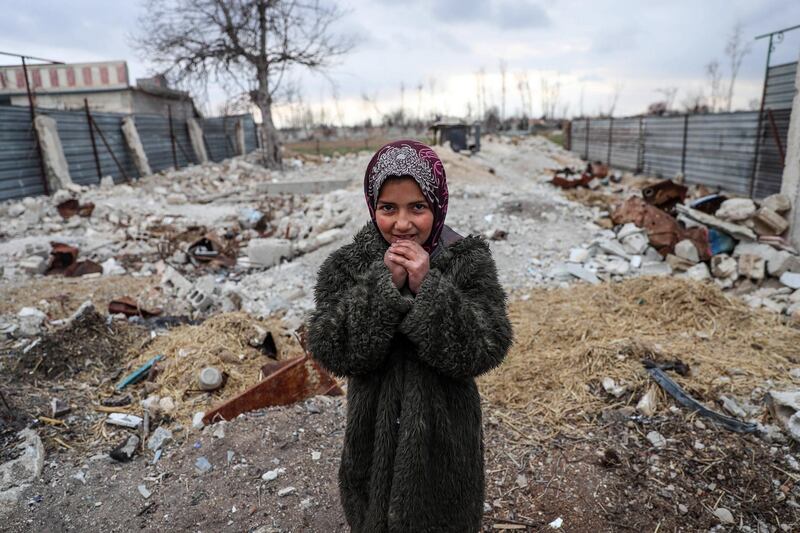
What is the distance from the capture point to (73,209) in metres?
9.14

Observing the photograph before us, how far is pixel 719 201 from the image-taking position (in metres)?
6.67

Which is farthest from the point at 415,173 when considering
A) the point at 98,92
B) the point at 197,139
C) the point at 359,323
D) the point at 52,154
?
the point at 98,92

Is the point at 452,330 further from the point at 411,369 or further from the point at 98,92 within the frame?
the point at 98,92

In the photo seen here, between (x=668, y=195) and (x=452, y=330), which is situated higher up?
(x=452, y=330)

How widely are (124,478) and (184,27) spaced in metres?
18.0

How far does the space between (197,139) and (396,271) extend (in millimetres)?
20383

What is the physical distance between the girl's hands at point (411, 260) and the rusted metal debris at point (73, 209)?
9.98 m

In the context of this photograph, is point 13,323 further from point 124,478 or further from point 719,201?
point 719,201

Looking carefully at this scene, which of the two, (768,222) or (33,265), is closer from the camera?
(768,222)

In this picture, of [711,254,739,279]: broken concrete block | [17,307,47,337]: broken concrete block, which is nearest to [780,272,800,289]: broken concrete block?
[711,254,739,279]: broken concrete block

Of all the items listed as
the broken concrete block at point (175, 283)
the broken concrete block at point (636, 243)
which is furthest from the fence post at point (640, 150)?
the broken concrete block at point (175, 283)

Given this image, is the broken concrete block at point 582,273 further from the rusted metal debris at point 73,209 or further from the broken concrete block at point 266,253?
the rusted metal debris at point 73,209

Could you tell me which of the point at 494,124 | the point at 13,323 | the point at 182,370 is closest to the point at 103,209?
the point at 13,323

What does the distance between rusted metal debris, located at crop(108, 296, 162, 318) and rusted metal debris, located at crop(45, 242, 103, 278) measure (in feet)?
6.59
